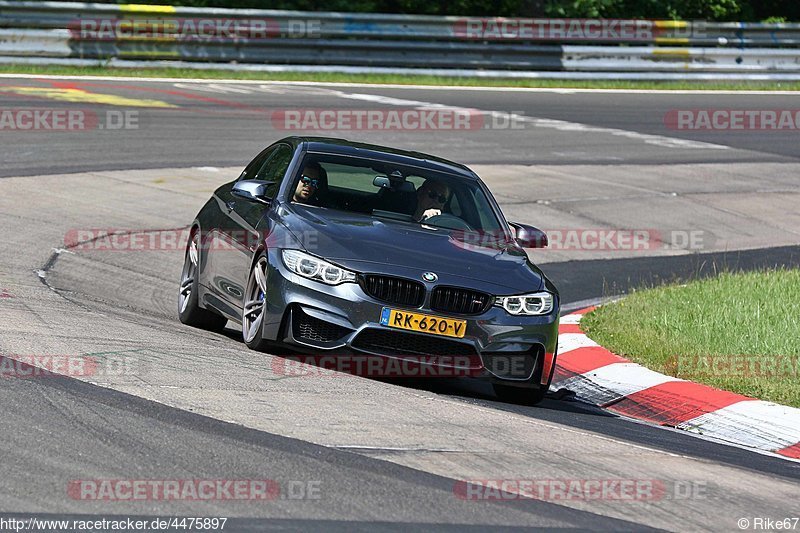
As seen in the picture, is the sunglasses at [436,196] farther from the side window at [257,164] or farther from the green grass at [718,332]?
the green grass at [718,332]

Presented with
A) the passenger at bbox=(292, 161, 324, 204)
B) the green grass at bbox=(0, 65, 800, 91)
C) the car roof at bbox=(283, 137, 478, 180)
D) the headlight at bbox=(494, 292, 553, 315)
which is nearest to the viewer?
the headlight at bbox=(494, 292, 553, 315)

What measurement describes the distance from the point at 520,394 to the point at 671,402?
986mm

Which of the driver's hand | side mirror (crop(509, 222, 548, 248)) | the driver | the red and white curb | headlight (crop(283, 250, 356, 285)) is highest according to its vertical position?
the driver

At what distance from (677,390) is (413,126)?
13.4 meters

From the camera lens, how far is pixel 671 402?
8.77 meters

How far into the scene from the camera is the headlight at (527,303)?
27.2 ft

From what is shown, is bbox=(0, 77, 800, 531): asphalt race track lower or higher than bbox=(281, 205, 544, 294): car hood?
lower

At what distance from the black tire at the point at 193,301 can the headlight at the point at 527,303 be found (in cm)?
253

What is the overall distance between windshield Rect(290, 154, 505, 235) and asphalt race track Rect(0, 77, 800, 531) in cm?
113

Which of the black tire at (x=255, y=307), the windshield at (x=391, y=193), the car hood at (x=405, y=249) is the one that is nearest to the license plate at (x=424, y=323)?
the car hood at (x=405, y=249)

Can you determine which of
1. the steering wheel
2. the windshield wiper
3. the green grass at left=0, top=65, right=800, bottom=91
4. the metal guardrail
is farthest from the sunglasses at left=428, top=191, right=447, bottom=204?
the metal guardrail

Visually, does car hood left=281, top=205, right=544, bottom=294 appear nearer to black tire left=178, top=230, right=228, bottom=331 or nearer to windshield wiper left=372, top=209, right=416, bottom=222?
windshield wiper left=372, top=209, right=416, bottom=222

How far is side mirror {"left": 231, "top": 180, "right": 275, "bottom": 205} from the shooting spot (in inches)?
362

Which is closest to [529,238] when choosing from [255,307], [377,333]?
[377,333]
